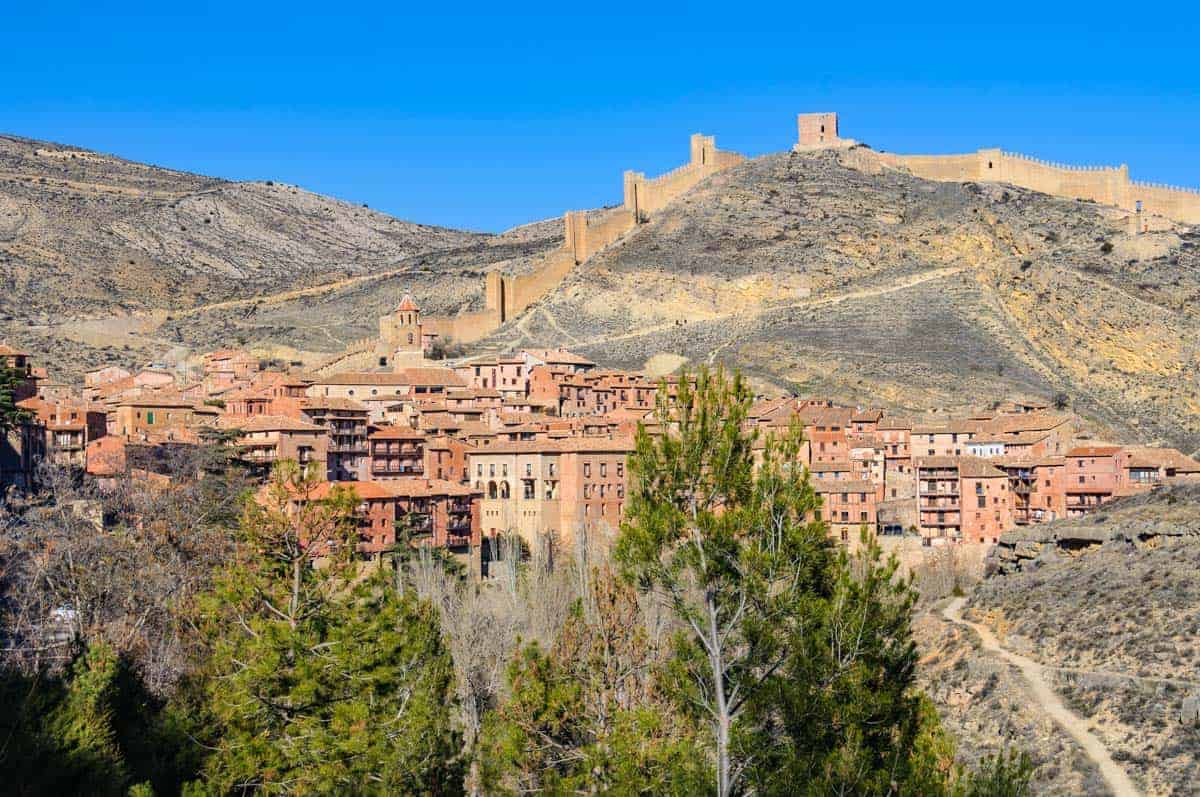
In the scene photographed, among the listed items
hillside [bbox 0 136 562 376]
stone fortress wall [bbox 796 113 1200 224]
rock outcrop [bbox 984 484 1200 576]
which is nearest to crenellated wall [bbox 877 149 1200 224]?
stone fortress wall [bbox 796 113 1200 224]

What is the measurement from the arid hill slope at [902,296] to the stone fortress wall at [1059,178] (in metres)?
1.57

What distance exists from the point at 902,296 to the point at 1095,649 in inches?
2165

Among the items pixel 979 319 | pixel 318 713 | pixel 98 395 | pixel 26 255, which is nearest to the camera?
pixel 318 713

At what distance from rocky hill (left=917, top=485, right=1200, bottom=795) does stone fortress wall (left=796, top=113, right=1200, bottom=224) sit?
60.0 metres

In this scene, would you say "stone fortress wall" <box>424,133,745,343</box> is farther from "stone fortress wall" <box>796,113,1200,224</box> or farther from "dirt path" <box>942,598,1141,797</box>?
"dirt path" <box>942,598,1141,797</box>

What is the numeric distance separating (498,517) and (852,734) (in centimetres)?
3510

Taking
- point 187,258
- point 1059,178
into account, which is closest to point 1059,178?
point 1059,178

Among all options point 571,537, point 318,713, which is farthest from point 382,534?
point 318,713

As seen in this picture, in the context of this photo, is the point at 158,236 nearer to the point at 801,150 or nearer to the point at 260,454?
the point at 801,150

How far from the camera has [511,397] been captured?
2635 inches

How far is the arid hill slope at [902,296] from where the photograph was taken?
77.3m

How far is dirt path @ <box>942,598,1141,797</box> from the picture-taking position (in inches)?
1111

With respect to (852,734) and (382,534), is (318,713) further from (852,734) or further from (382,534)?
(382,534)

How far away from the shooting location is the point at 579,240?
99812 mm
